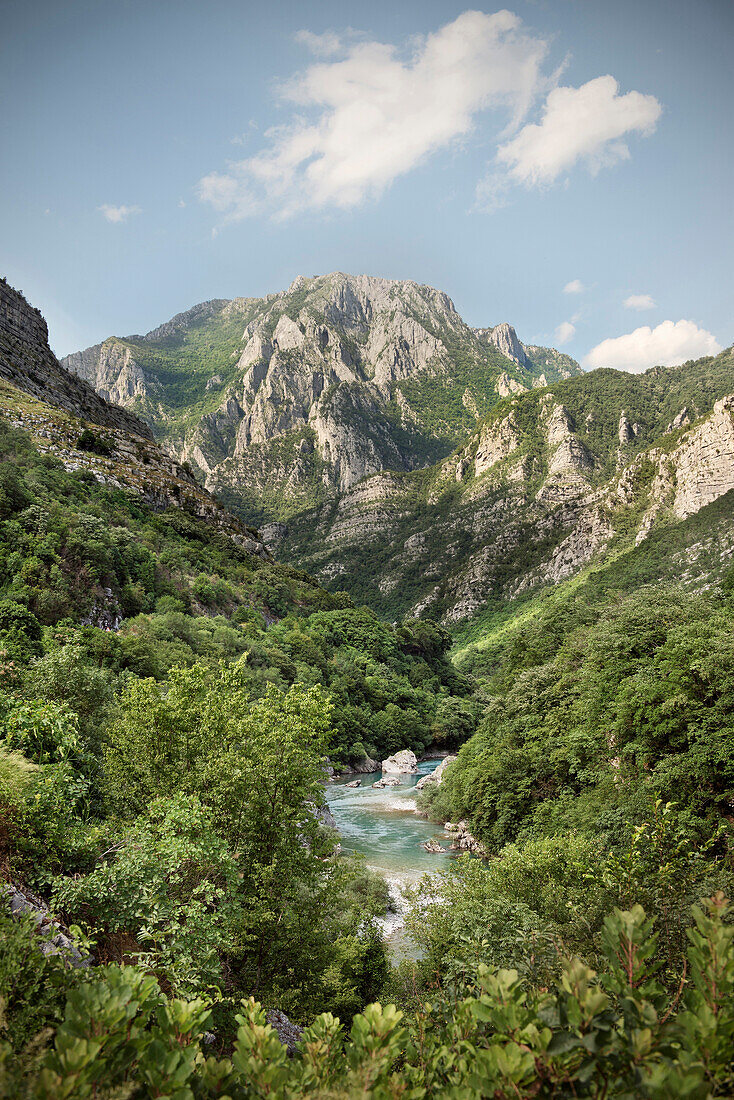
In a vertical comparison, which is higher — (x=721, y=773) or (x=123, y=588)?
(x=123, y=588)

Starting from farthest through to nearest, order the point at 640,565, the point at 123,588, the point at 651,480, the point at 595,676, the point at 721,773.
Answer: the point at 651,480 → the point at 640,565 → the point at 123,588 → the point at 595,676 → the point at 721,773

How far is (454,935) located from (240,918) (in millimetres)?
5317

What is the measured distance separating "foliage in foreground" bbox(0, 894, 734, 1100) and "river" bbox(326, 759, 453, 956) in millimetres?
15440

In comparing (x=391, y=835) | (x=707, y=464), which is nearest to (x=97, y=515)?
(x=391, y=835)

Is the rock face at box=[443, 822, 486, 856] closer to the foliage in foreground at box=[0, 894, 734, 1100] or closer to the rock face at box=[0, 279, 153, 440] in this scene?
the foliage in foreground at box=[0, 894, 734, 1100]

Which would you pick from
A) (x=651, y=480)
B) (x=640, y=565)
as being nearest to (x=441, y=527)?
(x=651, y=480)

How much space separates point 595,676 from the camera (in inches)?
941

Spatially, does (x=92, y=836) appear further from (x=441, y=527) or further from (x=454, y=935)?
(x=441, y=527)

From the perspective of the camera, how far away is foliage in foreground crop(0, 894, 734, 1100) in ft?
6.77

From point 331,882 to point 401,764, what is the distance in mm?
47063

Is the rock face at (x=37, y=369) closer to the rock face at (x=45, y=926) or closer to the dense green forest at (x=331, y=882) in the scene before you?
the dense green forest at (x=331, y=882)

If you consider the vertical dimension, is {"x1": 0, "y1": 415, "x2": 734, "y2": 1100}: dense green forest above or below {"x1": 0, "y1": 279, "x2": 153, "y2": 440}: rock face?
below

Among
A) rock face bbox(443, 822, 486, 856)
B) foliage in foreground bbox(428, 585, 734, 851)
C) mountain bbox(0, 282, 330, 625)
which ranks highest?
mountain bbox(0, 282, 330, 625)

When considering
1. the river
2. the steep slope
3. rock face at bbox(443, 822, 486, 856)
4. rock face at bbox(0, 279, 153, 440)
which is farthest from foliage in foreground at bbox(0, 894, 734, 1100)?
the steep slope
